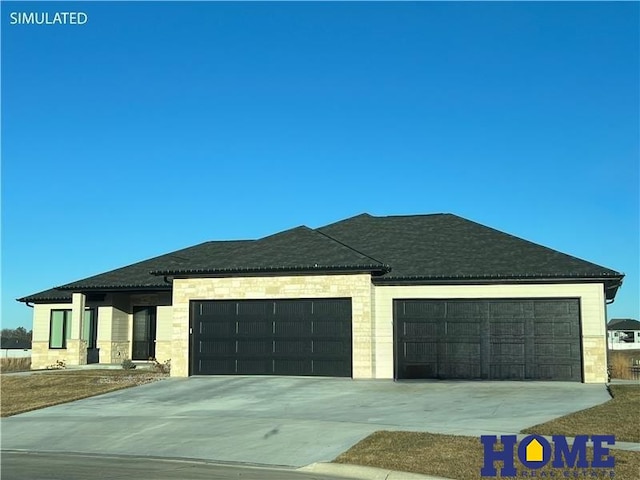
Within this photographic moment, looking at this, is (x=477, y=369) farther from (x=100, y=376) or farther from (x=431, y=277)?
(x=100, y=376)

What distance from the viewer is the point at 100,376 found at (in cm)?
2580

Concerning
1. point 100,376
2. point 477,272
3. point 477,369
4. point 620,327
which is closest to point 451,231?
point 477,272

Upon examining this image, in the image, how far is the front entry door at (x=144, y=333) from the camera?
31406 mm

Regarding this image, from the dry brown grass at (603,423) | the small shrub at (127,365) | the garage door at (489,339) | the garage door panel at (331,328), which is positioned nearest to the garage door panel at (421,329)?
the garage door at (489,339)

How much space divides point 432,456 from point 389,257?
15039 millimetres

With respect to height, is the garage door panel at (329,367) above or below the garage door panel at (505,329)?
below

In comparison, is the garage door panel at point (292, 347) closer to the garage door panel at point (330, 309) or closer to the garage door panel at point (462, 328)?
the garage door panel at point (330, 309)

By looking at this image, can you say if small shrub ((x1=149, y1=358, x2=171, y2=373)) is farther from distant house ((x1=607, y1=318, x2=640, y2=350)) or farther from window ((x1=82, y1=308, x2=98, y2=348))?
distant house ((x1=607, y1=318, x2=640, y2=350))

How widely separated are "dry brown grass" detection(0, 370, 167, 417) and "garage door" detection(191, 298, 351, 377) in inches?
86.1

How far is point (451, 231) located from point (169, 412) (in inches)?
594

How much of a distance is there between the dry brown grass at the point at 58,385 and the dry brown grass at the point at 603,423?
548 inches

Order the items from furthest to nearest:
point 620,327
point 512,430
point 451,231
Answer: point 620,327 < point 451,231 < point 512,430

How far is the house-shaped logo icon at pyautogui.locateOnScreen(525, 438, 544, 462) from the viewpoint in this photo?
11.6 m

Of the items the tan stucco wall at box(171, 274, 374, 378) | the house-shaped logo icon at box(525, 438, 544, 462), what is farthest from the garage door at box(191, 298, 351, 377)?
the house-shaped logo icon at box(525, 438, 544, 462)
